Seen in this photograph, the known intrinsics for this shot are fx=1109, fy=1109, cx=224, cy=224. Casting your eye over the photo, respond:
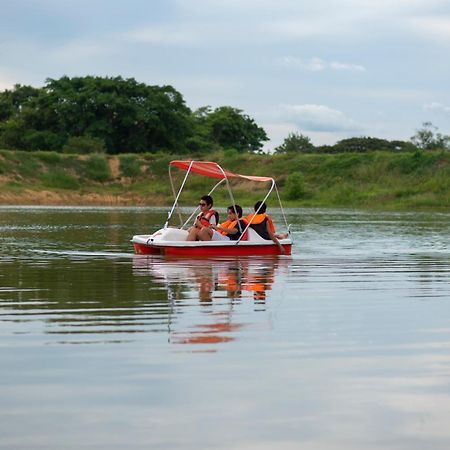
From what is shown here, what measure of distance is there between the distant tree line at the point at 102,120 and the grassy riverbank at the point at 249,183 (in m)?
5.20

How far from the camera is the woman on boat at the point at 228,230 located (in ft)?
71.6

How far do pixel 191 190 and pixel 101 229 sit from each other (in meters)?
45.9

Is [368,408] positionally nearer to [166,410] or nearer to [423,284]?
[166,410]

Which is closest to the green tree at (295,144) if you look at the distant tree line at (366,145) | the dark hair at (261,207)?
the distant tree line at (366,145)

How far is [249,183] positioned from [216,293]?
66059 mm

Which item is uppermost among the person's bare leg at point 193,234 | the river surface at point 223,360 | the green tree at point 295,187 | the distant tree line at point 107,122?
the distant tree line at point 107,122

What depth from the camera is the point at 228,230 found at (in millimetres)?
22125

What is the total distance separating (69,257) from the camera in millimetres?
21719

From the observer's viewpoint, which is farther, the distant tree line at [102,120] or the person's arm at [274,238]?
the distant tree line at [102,120]

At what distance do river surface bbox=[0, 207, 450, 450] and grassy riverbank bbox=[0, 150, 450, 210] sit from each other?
5164 cm

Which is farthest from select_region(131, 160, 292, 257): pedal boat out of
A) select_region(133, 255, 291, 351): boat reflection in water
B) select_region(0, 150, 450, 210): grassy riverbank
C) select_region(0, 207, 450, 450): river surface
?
select_region(0, 150, 450, 210): grassy riverbank

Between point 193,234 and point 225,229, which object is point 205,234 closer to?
point 193,234

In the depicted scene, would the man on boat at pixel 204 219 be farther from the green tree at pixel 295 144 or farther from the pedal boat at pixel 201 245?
the green tree at pixel 295 144

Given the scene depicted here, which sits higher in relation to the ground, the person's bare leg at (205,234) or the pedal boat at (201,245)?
the person's bare leg at (205,234)
